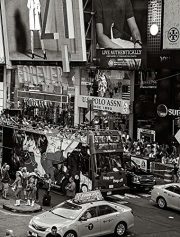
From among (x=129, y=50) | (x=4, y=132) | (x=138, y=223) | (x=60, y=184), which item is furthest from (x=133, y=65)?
(x=138, y=223)

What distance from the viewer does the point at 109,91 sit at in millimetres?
45281

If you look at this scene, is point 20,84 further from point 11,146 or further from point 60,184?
point 60,184

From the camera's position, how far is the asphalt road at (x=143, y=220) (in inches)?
843

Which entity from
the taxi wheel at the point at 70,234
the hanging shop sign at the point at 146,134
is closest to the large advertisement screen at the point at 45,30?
the hanging shop sign at the point at 146,134

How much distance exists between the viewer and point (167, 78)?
133 feet

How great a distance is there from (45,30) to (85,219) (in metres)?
28.4

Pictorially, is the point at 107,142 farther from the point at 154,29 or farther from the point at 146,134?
the point at 146,134

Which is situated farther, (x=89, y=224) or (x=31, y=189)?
(x=31, y=189)

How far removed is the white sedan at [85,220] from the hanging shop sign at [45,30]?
2384 cm

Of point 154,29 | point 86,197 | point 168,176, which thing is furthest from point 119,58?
point 86,197

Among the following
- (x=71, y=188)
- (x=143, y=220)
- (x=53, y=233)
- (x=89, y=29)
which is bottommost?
(x=143, y=220)

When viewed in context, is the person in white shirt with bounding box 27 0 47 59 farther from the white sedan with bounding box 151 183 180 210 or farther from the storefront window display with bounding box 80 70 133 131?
the white sedan with bounding box 151 183 180 210

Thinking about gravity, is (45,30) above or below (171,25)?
above

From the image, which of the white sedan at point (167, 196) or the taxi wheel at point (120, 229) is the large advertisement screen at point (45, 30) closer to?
the white sedan at point (167, 196)
